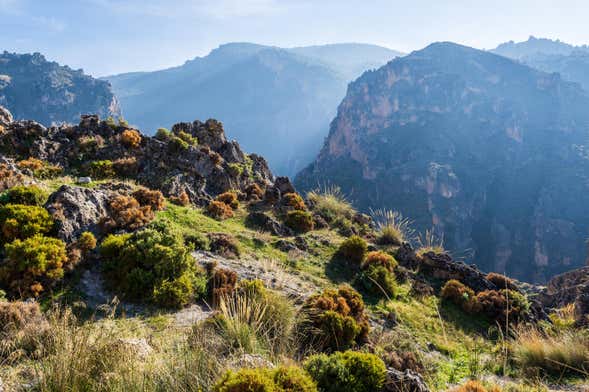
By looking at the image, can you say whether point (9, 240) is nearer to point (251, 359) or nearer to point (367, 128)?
point (251, 359)

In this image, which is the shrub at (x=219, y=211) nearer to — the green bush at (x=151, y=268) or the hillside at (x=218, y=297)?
the hillside at (x=218, y=297)

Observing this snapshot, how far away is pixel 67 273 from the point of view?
884 centimetres

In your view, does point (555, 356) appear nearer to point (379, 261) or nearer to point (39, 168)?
point (379, 261)

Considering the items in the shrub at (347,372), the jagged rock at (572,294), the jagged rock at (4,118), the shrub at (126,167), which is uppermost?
the jagged rock at (4,118)

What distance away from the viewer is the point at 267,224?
53.3ft

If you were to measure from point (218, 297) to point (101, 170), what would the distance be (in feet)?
36.4

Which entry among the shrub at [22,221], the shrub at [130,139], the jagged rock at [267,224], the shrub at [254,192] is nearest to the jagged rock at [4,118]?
the shrub at [130,139]

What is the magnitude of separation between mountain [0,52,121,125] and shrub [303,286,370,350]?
19658 centimetres

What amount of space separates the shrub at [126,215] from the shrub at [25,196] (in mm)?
1869

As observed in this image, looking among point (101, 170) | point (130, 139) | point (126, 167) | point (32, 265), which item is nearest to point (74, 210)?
point (32, 265)

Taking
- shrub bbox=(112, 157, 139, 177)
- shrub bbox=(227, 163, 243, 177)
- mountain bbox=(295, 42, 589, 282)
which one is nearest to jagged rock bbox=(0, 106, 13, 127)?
shrub bbox=(112, 157, 139, 177)

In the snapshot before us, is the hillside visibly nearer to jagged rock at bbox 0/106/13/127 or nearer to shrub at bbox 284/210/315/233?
shrub at bbox 284/210/315/233

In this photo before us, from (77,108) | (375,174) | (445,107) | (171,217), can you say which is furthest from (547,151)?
(77,108)

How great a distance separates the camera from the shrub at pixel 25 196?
10.2 metres
